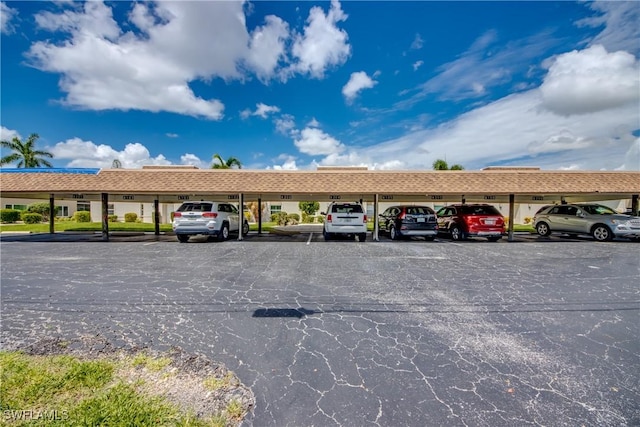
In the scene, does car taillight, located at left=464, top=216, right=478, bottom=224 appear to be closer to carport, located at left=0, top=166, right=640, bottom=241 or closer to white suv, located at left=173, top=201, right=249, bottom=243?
carport, located at left=0, top=166, right=640, bottom=241

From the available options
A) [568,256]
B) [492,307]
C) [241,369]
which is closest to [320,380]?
[241,369]

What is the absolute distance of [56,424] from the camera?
2.40 meters

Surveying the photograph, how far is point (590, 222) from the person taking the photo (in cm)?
1412

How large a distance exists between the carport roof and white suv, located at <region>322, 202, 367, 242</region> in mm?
879

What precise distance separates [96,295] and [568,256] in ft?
43.3

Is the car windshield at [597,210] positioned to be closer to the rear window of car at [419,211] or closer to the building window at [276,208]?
the rear window of car at [419,211]

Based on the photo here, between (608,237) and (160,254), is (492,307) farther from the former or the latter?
(608,237)

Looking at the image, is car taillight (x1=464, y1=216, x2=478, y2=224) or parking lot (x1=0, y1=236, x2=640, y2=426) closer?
parking lot (x1=0, y1=236, x2=640, y2=426)

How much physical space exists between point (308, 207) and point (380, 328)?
97.6 ft

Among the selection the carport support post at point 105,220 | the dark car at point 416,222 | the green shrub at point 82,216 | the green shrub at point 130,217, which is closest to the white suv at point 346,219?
the dark car at point 416,222

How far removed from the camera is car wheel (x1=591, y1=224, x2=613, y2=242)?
13664 millimetres

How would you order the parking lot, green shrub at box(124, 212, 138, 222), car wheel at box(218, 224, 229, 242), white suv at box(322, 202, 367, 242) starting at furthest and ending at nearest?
green shrub at box(124, 212, 138, 222) < car wheel at box(218, 224, 229, 242) < white suv at box(322, 202, 367, 242) < the parking lot

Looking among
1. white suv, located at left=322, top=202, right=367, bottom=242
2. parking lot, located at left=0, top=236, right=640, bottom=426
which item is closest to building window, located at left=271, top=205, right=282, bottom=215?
white suv, located at left=322, top=202, right=367, bottom=242

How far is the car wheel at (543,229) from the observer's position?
53.5 feet
